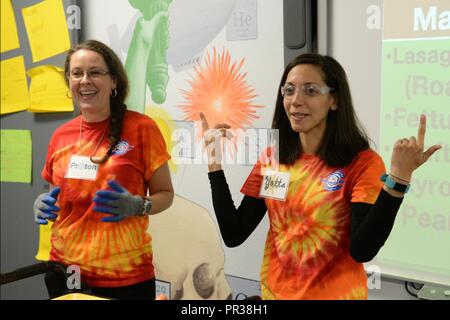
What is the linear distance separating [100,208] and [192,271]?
412 millimetres

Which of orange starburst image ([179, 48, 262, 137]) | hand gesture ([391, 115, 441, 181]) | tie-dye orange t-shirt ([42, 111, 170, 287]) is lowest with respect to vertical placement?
tie-dye orange t-shirt ([42, 111, 170, 287])

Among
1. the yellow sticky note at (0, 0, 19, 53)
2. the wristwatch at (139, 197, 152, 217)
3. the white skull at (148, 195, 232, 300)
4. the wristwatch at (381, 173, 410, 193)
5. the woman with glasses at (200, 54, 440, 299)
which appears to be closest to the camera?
the wristwatch at (381, 173, 410, 193)

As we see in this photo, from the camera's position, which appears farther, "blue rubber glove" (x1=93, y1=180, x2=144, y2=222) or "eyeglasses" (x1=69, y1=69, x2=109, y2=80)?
"eyeglasses" (x1=69, y1=69, x2=109, y2=80)

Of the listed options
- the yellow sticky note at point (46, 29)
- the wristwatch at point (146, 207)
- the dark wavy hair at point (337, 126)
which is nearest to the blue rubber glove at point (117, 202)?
the wristwatch at point (146, 207)

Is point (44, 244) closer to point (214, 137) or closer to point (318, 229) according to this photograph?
point (214, 137)

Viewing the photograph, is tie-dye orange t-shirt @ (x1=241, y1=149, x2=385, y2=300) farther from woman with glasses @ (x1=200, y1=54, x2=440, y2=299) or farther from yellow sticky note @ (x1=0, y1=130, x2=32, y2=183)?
yellow sticky note @ (x1=0, y1=130, x2=32, y2=183)

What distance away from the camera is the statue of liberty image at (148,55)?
5.15ft

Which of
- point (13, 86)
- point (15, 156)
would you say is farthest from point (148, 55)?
point (15, 156)

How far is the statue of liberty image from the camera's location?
157 cm

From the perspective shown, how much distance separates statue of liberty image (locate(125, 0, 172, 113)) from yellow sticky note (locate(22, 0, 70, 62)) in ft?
0.81

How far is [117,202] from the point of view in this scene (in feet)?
4.32

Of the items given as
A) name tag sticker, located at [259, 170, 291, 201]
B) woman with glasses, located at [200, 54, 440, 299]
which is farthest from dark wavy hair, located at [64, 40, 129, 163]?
name tag sticker, located at [259, 170, 291, 201]

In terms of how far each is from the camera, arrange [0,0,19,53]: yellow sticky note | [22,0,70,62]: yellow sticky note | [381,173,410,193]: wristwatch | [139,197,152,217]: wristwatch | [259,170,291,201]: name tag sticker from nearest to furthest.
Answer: [381,173,410,193]: wristwatch < [259,170,291,201]: name tag sticker < [139,197,152,217]: wristwatch < [22,0,70,62]: yellow sticky note < [0,0,19,53]: yellow sticky note
